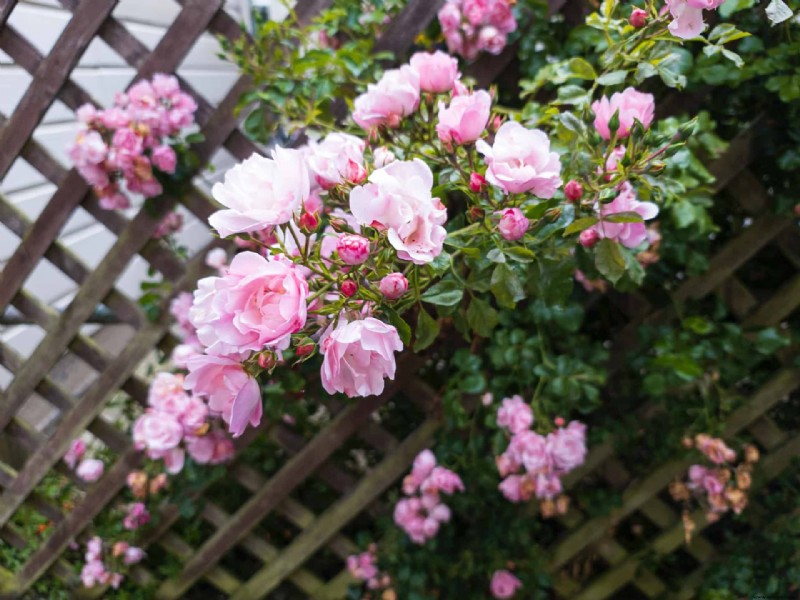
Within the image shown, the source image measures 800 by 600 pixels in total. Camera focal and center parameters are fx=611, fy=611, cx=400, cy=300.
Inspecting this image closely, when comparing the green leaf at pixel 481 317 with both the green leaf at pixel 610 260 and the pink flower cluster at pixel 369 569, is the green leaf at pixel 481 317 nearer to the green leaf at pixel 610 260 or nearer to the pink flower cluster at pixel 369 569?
→ the green leaf at pixel 610 260

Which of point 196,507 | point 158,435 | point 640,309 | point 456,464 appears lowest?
point 196,507

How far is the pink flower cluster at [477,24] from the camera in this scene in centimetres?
102

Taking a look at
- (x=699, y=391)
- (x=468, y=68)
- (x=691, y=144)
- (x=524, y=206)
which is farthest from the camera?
(x=699, y=391)

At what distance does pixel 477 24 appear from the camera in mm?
1032

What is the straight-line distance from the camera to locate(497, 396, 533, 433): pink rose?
1.05 meters

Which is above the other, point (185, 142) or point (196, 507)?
point (185, 142)

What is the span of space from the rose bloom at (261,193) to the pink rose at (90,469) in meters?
1.16

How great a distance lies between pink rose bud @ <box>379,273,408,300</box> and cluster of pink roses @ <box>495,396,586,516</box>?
0.64 meters

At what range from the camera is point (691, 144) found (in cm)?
104

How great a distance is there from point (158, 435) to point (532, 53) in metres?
1.02

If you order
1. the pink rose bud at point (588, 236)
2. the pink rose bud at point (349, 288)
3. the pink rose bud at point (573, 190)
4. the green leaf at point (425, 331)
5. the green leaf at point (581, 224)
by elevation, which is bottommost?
the green leaf at point (425, 331)

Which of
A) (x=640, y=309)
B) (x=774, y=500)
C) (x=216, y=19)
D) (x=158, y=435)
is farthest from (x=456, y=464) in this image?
(x=216, y=19)

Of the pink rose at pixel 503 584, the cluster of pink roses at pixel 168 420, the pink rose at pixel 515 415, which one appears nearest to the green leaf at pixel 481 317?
the pink rose at pixel 515 415

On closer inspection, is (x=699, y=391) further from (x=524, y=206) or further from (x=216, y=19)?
(x=216, y=19)
